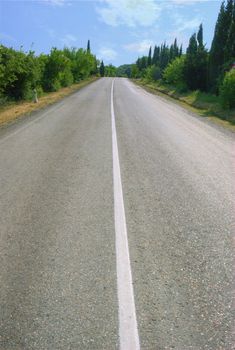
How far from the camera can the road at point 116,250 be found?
3.01 metres

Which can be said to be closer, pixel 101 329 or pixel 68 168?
pixel 101 329

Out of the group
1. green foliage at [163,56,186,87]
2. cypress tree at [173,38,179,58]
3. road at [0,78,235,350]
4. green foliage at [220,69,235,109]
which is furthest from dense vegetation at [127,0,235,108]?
cypress tree at [173,38,179,58]

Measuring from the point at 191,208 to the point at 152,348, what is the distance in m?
2.98

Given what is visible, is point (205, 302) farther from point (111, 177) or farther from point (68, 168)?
point (68, 168)

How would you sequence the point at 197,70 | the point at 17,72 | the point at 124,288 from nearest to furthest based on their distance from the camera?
the point at 124,288, the point at 17,72, the point at 197,70

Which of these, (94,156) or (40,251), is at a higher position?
(40,251)

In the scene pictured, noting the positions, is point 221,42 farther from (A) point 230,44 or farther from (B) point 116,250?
(B) point 116,250

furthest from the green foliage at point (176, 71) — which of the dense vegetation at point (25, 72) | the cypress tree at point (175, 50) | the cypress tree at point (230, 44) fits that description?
the cypress tree at point (175, 50)

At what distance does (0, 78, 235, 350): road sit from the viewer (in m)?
3.01

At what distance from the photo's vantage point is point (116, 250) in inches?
168

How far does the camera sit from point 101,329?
3.00 m

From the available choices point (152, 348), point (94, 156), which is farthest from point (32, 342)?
point (94, 156)

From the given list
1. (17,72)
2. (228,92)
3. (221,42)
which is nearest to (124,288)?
(228,92)

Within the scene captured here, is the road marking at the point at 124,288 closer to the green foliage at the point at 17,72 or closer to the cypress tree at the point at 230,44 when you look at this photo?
the green foliage at the point at 17,72
